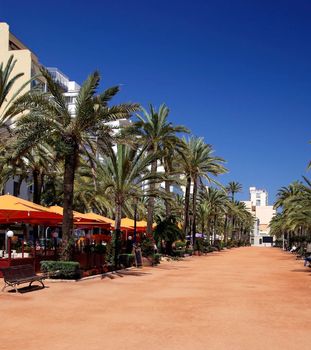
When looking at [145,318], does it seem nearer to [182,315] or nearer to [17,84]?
[182,315]

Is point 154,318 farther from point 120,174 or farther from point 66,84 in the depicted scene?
point 66,84

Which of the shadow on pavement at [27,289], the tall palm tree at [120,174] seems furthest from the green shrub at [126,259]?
the shadow on pavement at [27,289]

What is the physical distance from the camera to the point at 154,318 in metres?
12.3

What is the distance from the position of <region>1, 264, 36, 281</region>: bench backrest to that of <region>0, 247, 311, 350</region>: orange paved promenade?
69 cm

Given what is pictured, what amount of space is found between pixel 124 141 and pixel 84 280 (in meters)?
6.41

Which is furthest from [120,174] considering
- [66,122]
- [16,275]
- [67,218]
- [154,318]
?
[154,318]

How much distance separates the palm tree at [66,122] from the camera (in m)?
22.0

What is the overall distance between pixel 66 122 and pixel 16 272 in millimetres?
7635

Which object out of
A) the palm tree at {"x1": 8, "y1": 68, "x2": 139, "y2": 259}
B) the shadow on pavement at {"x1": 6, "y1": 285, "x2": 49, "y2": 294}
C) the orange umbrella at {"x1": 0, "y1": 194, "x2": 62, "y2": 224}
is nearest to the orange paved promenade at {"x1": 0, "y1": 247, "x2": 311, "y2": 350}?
the shadow on pavement at {"x1": 6, "y1": 285, "x2": 49, "y2": 294}

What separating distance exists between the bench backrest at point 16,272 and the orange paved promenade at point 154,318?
0.69m

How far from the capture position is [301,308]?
47.7ft

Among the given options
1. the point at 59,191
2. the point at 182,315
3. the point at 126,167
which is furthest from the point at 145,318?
the point at 59,191

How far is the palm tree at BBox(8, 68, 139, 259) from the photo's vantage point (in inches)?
866

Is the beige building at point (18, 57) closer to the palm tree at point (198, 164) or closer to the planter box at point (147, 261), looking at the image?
the palm tree at point (198, 164)
